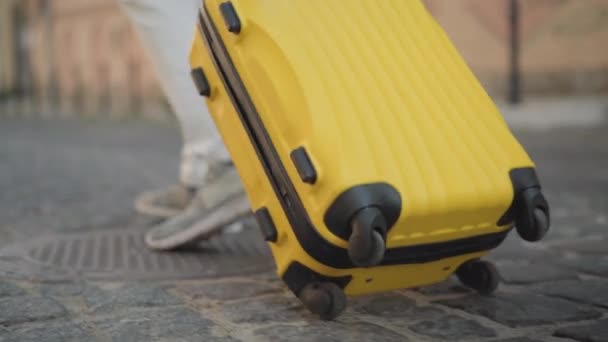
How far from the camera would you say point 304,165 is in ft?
5.01

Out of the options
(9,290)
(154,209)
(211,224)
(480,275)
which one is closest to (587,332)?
(480,275)

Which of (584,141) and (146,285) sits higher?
(146,285)

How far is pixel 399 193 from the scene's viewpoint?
1.50m

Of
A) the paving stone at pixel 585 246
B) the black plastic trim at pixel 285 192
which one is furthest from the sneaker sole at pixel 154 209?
the paving stone at pixel 585 246

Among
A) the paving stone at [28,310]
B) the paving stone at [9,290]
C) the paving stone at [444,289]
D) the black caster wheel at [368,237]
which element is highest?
the black caster wheel at [368,237]

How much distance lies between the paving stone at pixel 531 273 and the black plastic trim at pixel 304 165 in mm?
730

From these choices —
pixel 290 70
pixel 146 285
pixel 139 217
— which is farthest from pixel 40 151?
pixel 290 70

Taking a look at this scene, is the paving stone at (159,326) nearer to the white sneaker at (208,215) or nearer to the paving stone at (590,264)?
the white sneaker at (208,215)

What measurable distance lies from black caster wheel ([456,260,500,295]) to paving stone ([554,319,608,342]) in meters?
0.25

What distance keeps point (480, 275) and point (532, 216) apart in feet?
0.92

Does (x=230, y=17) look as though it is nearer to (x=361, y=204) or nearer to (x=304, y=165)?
(x=304, y=165)

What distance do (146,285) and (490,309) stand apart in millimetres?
768

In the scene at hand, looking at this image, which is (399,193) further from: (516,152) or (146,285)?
(146,285)

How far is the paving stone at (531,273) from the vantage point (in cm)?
206
